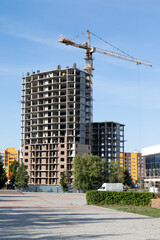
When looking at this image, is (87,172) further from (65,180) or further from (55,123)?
(55,123)

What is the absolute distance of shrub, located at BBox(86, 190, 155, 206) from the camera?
34.4 metres

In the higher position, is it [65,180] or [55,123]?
[55,123]

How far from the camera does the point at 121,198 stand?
1379 inches

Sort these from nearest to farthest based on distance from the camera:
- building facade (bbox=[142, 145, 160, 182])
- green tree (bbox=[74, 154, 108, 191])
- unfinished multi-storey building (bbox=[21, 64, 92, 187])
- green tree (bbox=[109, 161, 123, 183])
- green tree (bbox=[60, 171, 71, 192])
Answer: building facade (bbox=[142, 145, 160, 182]) < green tree (bbox=[74, 154, 108, 191]) < green tree (bbox=[109, 161, 123, 183]) < green tree (bbox=[60, 171, 71, 192]) < unfinished multi-storey building (bbox=[21, 64, 92, 187])

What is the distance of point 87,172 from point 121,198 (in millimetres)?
59707

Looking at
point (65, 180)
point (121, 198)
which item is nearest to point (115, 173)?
point (65, 180)

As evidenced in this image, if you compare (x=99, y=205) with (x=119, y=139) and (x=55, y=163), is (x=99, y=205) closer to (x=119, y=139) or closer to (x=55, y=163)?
(x=55, y=163)

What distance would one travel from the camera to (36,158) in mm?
126438

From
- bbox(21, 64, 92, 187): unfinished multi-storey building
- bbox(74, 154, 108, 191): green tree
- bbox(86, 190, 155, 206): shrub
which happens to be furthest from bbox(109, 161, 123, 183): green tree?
bbox(86, 190, 155, 206): shrub

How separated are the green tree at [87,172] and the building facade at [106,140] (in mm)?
46140

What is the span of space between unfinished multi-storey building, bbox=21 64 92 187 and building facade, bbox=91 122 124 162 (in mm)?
13894

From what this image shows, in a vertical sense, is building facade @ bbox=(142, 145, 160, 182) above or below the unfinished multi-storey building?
below

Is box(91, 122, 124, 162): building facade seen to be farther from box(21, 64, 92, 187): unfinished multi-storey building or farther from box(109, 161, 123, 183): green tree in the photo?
box(109, 161, 123, 183): green tree

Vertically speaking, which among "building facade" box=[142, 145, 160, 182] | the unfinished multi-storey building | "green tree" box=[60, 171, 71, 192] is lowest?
"green tree" box=[60, 171, 71, 192]
